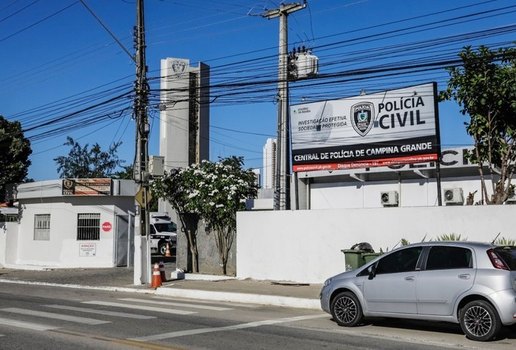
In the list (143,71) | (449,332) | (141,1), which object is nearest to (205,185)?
(143,71)

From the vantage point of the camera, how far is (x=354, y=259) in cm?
1586

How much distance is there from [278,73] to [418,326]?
42.3ft

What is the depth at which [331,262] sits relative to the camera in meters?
17.6

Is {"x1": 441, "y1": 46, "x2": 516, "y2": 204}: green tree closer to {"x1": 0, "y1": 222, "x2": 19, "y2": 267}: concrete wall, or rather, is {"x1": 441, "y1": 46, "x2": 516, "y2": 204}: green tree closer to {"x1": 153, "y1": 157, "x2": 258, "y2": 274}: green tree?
{"x1": 153, "y1": 157, "x2": 258, "y2": 274}: green tree

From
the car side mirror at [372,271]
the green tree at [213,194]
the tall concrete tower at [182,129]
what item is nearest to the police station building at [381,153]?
the green tree at [213,194]

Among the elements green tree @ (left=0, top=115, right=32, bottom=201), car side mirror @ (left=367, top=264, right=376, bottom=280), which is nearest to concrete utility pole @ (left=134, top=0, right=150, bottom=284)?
car side mirror @ (left=367, top=264, right=376, bottom=280)

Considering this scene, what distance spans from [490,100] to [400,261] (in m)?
7.17

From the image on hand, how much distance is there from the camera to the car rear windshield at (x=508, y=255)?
9430 millimetres

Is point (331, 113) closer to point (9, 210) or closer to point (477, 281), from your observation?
point (477, 281)

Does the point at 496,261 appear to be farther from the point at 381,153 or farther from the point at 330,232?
the point at 381,153

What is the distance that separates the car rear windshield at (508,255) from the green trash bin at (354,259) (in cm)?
619

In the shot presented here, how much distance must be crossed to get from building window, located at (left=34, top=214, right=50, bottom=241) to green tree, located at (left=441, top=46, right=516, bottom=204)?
19152 mm

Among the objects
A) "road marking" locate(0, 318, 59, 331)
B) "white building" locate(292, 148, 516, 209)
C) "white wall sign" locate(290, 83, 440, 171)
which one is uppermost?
"white wall sign" locate(290, 83, 440, 171)

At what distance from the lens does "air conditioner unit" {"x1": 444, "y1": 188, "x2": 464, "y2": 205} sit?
20172mm
